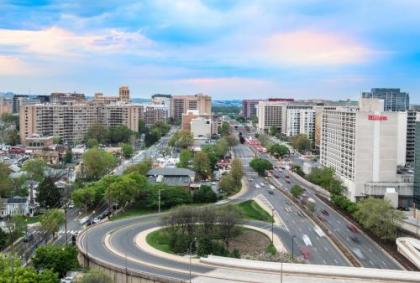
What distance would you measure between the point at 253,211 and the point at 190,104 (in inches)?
4487

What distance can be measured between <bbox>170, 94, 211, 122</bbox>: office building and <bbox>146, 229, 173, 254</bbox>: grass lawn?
106 m

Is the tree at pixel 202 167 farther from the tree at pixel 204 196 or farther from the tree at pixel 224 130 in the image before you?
the tree at pixel 224 130

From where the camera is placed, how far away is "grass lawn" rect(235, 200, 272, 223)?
124 feet

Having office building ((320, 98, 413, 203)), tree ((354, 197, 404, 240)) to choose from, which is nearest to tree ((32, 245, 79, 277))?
tree ((354, 197, 404, 240))

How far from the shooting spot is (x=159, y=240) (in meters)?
30.1

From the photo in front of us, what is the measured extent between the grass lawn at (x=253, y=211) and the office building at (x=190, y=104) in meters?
95.2

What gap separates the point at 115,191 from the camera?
38.5 meters

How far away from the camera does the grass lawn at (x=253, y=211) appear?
3781 centimetres

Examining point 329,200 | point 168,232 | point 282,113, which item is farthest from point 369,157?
point 282,113

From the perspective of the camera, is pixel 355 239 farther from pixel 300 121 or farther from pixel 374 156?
pixel 300 121

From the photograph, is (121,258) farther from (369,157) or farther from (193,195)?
(369,157)

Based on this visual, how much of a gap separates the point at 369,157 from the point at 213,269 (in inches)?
957

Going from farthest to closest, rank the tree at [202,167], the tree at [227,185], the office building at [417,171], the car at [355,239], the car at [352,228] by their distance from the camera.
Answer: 1. the tree at [202,167]
2. the tree at [227,185]
3. the office building at [417,171]
4. the car at [352,228]
5. the car at [355,239]

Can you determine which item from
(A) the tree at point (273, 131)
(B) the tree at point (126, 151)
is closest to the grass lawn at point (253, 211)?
(B) the tree at point (126, 151)
